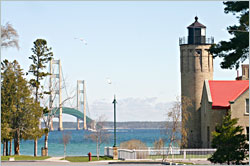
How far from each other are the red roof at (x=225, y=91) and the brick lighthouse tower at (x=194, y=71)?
486 centimetres

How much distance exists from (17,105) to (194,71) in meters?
20.6

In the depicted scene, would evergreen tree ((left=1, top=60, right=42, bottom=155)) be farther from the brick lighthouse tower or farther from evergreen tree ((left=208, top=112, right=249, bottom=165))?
evergreen tree ((left=208, top=112, right=249, bottom=165))

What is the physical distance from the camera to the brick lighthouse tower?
6053 centimetres

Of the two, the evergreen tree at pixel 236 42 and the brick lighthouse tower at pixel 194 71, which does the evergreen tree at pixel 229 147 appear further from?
the brick lighthouse tower at pixel 194 71

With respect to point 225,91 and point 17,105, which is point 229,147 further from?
point 17,105

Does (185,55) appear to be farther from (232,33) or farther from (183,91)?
(232,33)

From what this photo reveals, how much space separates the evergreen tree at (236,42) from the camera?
100 feet

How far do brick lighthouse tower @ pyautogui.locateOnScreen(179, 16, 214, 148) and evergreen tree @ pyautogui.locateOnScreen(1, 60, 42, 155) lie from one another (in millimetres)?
16936

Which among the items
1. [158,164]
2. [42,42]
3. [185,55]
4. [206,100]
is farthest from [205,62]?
[158,164]

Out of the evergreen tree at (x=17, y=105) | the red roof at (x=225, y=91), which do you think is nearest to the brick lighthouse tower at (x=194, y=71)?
the red roof at (x=225, y=91)

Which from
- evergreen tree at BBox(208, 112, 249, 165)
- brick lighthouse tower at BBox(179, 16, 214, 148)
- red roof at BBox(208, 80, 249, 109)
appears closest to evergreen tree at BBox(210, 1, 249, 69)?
evergreen tree at BBox(208, 112, 249, 165)

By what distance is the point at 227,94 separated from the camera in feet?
179

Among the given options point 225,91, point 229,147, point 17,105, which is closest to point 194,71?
Result: point 225,91

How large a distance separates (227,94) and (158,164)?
63.3 ft
